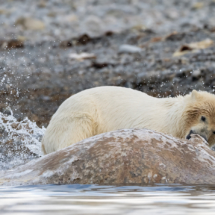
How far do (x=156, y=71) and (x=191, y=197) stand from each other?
8.58m

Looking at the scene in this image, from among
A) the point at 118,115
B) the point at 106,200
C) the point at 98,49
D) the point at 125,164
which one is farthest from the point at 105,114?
the point at 98,49

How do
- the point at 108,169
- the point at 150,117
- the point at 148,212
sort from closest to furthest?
the point at 148,212 < the point at 108,169 < the point at 150,117

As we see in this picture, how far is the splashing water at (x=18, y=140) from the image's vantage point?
721 centimetres

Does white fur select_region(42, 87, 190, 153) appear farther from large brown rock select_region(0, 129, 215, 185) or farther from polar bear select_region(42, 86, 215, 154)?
large brown rock select_region(0, 129, 215, 185)

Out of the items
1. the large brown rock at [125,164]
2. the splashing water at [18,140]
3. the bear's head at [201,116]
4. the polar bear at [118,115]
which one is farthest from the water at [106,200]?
the splashing water at [18,140]

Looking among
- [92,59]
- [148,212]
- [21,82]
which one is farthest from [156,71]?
[148,212]

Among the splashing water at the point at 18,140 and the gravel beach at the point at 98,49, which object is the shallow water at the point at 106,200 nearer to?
the splashing water at the point at 18,140

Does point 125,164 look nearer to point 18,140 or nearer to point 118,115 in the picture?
point 118,115

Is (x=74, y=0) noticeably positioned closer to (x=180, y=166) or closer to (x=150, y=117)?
(x=150, y=117)

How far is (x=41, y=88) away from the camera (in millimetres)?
11297

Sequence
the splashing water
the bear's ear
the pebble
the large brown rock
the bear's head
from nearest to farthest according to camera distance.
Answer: the large brown rock, the bear's head, the bear's ear, the splashing water, the pebble

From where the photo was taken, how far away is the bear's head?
5.67m

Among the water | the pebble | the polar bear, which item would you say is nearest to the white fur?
the polar bear

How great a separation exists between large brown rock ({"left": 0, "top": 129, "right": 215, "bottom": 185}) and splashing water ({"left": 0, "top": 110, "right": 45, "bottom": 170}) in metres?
2.50
